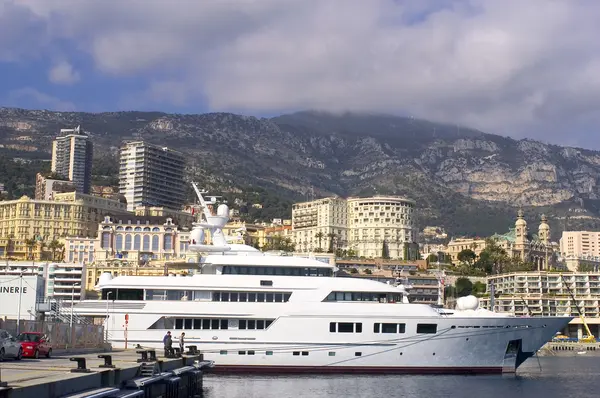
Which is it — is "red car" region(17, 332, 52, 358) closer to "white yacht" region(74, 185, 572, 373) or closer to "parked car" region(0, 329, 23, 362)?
"parked car" region(0, 329, 23, 362)

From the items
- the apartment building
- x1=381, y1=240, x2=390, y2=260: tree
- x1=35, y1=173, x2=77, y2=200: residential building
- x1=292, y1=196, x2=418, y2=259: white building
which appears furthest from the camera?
the apartment building

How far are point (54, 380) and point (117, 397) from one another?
316cm

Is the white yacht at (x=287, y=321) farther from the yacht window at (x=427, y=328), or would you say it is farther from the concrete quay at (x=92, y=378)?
the concrete quay at (x=92, y=378)

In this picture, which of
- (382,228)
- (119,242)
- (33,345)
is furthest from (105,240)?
(33,345)

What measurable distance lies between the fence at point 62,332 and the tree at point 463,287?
99999mm

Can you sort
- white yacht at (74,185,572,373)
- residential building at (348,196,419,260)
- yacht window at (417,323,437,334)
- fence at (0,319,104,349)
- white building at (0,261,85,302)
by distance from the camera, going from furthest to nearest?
residential building at (348,196,419,260) → white building at (0,261,85,302) → yacht window at (417,323,437,334) → white yacht at (74,185,572,373) → fence at (0,319,104,349)

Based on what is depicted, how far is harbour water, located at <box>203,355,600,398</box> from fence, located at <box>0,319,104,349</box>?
5737 mm

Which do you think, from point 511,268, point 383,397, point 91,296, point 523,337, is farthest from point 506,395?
point 511,268

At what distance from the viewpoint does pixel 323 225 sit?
17800 centimetres

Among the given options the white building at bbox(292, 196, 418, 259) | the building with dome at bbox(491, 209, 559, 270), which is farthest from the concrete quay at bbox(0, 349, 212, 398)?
the building with dome at bbox(491, 209, 559, 270)

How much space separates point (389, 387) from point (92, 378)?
2178 cm

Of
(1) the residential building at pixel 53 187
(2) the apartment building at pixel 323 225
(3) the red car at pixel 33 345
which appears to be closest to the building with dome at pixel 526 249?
(2) the apartment building at pixel 323 225

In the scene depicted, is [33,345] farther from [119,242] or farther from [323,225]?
[323,225]

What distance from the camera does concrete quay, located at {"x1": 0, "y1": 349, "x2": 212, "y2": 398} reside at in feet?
58.4
